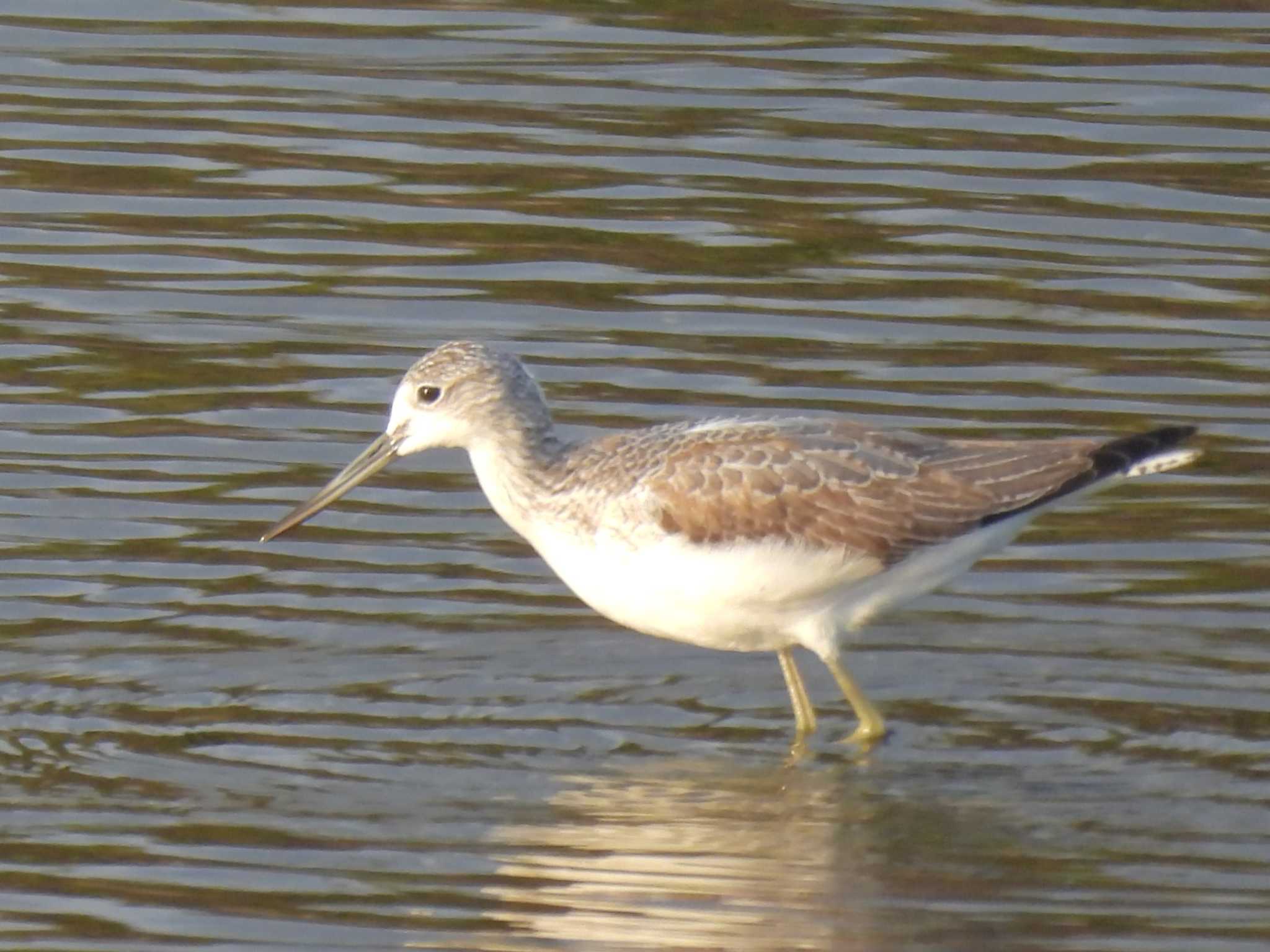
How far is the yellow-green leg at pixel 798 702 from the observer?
979 centimetres

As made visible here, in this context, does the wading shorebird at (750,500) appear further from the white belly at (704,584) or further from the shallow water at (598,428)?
the shallow water at (598,428)

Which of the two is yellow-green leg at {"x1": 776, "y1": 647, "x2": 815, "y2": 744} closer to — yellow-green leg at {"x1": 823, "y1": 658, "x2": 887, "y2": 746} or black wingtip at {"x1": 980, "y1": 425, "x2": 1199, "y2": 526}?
yellow-green leg at {"x1": 823, "y1": 658, "x2": 887, "y2": 746}

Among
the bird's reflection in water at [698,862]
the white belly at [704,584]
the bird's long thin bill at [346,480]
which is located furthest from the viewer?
the bird's long thin bill at [346,480]

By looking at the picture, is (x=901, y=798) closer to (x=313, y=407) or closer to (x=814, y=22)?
(x=313, y=407)

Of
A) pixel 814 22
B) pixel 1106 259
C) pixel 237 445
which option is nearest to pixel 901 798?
pixel 237 445

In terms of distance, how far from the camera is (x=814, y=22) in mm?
15523

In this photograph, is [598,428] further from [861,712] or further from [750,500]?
[861,712]

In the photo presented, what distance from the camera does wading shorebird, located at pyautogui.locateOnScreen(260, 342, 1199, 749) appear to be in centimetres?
941

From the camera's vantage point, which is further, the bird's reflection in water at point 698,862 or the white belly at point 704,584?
the white belly at point 704,584

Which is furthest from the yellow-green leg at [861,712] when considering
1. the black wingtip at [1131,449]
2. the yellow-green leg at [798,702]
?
the black wingtip at [1131,449]

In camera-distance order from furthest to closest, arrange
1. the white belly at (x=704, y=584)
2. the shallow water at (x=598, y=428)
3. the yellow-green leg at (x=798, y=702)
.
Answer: the yellow-green leg at (x=798, y=702), the white belly at (x=704, y=584), the shallow water at (x=598, y=428)

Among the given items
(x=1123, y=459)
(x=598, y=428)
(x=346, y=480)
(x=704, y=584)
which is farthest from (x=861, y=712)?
(x=598, y=428)

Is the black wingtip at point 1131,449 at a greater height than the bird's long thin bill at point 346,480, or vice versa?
the bird's long thin bill at point 346,480

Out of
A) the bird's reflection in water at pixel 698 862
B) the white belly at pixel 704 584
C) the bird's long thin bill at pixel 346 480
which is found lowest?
the bird's reflection in water at pixel 698 862
